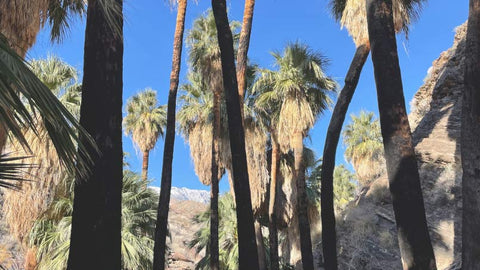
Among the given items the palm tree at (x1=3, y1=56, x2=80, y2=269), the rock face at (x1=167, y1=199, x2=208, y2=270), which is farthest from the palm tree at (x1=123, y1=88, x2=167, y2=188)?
the palm tree at (x1=3, y1=56, x2=80, y2=269)

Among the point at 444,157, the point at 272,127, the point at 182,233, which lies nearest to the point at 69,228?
the point at 272,127

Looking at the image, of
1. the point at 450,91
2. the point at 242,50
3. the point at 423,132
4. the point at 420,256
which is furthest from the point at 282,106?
the point at 420,256

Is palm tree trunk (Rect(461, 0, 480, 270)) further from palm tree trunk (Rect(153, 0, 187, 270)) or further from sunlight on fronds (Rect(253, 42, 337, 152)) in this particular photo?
sunlight on fronds (Rect(253, 42, 337, 152))

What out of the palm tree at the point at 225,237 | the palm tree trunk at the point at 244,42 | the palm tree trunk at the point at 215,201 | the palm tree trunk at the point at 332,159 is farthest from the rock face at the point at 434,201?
the palm tree trunk at the point at 244,42

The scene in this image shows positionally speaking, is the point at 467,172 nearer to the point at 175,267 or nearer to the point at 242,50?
the point at 242,50

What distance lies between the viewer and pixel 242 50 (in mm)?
11414

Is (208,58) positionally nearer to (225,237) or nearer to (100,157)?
(225,237)

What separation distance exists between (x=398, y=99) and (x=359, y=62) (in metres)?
5.47

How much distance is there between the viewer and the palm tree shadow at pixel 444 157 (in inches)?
578

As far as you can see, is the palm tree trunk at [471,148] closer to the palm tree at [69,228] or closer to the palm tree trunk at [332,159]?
the palm tree trunk at [332,159]

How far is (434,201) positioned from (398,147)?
13380mm

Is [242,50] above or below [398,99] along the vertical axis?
above

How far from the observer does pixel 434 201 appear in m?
16.8

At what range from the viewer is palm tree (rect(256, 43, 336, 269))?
16.9 metres
